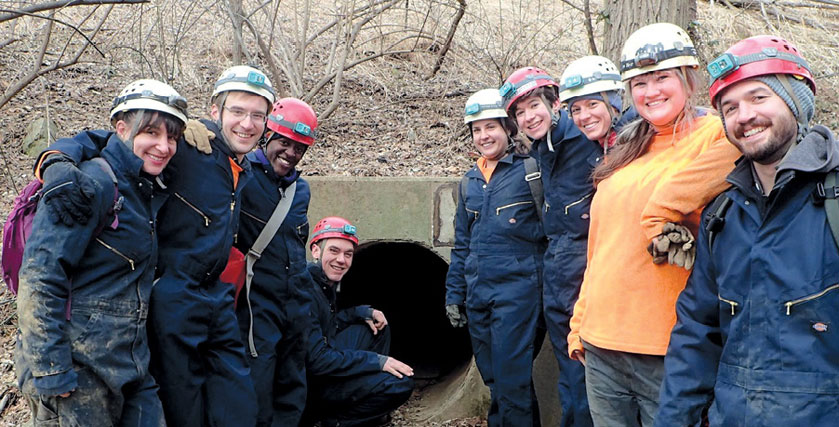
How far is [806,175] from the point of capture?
2131 mm

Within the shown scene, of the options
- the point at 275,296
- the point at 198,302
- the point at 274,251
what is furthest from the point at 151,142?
the point at 275,296

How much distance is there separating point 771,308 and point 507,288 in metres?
2.26

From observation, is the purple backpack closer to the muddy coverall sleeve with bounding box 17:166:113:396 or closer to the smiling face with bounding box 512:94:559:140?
the muddy coverall sleeve with bounding box 17:166:113:396

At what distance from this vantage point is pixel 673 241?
258cm

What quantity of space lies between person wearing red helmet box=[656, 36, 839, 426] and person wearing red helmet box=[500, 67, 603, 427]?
127cm

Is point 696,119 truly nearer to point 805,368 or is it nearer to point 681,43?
point 681,43

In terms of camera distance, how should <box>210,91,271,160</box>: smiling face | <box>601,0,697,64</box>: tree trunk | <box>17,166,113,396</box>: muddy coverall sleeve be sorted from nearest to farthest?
1. <box>17,166,113,396</box>: muddy coverall sleeve
2. <box>210,91,271,160</box>: smiling face
3. <box>601,0,697,64</box>: tree trunk

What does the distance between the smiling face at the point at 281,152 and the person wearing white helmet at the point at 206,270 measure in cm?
37

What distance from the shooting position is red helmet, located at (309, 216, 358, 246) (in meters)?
5.29

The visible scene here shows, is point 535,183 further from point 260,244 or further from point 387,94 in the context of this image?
point 387,94

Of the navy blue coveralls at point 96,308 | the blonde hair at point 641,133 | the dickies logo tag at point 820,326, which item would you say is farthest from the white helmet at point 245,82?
the dickies logo tag at point 820,326

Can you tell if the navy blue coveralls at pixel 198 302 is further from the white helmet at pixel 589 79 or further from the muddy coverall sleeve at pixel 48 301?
the white helmet at pixel 589 79

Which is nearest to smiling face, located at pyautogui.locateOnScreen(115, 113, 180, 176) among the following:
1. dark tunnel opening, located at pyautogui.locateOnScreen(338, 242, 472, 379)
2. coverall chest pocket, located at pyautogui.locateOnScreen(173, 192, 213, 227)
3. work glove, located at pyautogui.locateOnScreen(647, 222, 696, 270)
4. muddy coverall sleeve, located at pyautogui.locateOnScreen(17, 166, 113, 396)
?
coverall chest pocket, located at pyautogui.locateOnScreen(173, 192, 213, 227)

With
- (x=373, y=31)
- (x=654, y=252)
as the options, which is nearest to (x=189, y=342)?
(x=654, y=252)
